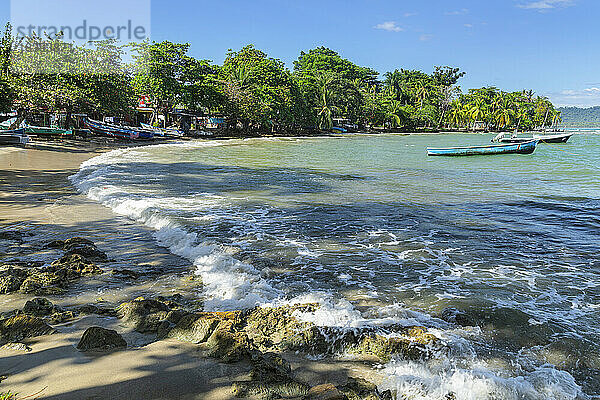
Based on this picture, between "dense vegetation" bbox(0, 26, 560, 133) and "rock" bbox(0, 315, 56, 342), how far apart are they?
2350cm

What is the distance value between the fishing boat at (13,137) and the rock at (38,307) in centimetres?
2447

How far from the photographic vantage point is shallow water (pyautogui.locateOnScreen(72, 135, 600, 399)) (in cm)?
410

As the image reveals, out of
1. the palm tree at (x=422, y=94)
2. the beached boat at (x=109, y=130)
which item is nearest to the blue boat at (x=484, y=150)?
the beached boat at (x=109, y=130)

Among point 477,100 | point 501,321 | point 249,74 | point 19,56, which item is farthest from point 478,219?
point 477,100

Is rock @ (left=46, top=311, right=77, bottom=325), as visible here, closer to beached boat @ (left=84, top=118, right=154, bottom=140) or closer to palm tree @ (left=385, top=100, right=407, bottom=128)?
beached boat @ (left=84, top=118, right=154, bottom=140)

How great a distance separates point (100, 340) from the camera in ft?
13.1

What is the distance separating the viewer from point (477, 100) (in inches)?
4513

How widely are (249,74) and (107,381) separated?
58152 mm

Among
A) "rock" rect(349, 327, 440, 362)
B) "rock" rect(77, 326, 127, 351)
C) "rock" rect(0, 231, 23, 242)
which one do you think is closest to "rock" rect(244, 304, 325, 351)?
"rock" rect(349, 327, 440, 362)

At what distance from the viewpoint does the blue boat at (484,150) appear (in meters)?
31.5

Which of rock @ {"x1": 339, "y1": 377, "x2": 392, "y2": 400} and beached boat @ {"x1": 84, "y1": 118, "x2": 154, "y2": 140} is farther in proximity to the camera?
beached boat @ {"x1": 84, "y1": 118, "x2": 154, "y2": 140}

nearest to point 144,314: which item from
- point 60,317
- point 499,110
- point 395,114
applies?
point 60,317

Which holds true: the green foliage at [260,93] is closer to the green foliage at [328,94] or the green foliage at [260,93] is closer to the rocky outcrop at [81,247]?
the green foliage at [328,94]

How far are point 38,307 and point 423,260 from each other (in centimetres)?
569
